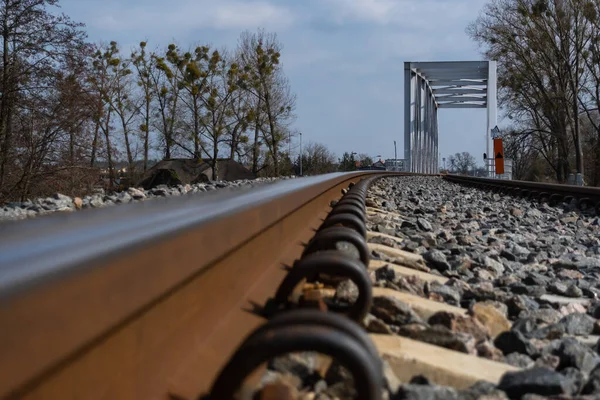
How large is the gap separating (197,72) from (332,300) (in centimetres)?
4068

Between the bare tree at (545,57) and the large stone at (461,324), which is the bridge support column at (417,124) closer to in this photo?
the bare tree at (545,57)

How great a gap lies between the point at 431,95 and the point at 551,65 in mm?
21941

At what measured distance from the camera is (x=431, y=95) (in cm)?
5688

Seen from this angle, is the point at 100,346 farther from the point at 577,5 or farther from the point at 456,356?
the point at 577,5

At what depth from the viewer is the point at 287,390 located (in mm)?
1261

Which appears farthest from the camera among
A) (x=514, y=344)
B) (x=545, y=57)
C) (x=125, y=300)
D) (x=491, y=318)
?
(x=545, y=57)

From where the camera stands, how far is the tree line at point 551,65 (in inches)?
1304

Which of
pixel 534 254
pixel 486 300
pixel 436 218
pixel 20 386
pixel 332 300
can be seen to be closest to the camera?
pixel 20 386

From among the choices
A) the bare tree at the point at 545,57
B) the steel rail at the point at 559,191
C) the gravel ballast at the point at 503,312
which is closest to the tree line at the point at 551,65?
the bare tree at the point at 545,57

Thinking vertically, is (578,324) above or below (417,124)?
below

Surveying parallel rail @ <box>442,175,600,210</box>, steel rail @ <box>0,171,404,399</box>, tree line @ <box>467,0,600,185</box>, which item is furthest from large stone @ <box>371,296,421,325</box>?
tree line @ <box>467,0,600,185</box>

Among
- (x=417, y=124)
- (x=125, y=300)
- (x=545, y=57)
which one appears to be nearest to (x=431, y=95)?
(x=417, y=124)

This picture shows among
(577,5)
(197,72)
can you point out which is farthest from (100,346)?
(197,72)

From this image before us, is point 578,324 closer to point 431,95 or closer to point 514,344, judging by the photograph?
point 514,344
